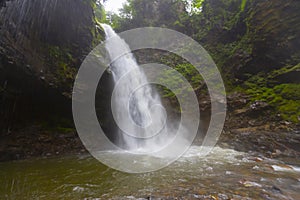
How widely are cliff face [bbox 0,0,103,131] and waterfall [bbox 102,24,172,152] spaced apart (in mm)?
2099

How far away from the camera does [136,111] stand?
27.6 feet

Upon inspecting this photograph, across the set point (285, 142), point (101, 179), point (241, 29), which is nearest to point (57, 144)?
point (101, 179)

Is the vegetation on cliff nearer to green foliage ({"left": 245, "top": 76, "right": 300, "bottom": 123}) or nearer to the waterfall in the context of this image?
green foliage ({"left": 245, "top": 76, "right": 300, "bottom": 123})

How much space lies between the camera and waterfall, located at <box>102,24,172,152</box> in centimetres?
735

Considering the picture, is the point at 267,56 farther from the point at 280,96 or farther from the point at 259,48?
the point at 280,96

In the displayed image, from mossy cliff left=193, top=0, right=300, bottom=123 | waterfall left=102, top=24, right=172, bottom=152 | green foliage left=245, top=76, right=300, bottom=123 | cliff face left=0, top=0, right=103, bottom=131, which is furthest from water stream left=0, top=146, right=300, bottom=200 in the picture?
mossy cliff left=193, top=0, right=300, bottom=123

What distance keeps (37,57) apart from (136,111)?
4238mm

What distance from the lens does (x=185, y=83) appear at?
1043 centimetres

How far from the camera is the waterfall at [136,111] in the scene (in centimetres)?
735

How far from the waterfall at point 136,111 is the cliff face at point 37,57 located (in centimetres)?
210

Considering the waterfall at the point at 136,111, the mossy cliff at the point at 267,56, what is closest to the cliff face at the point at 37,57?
the waterfall at the point at 136,111

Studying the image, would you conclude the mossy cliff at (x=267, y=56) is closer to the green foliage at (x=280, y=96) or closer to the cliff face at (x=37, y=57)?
the green foliage at (x=280, y=96)

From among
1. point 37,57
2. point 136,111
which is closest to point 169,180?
point 136,111

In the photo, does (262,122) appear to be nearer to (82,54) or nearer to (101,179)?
(101,179)
